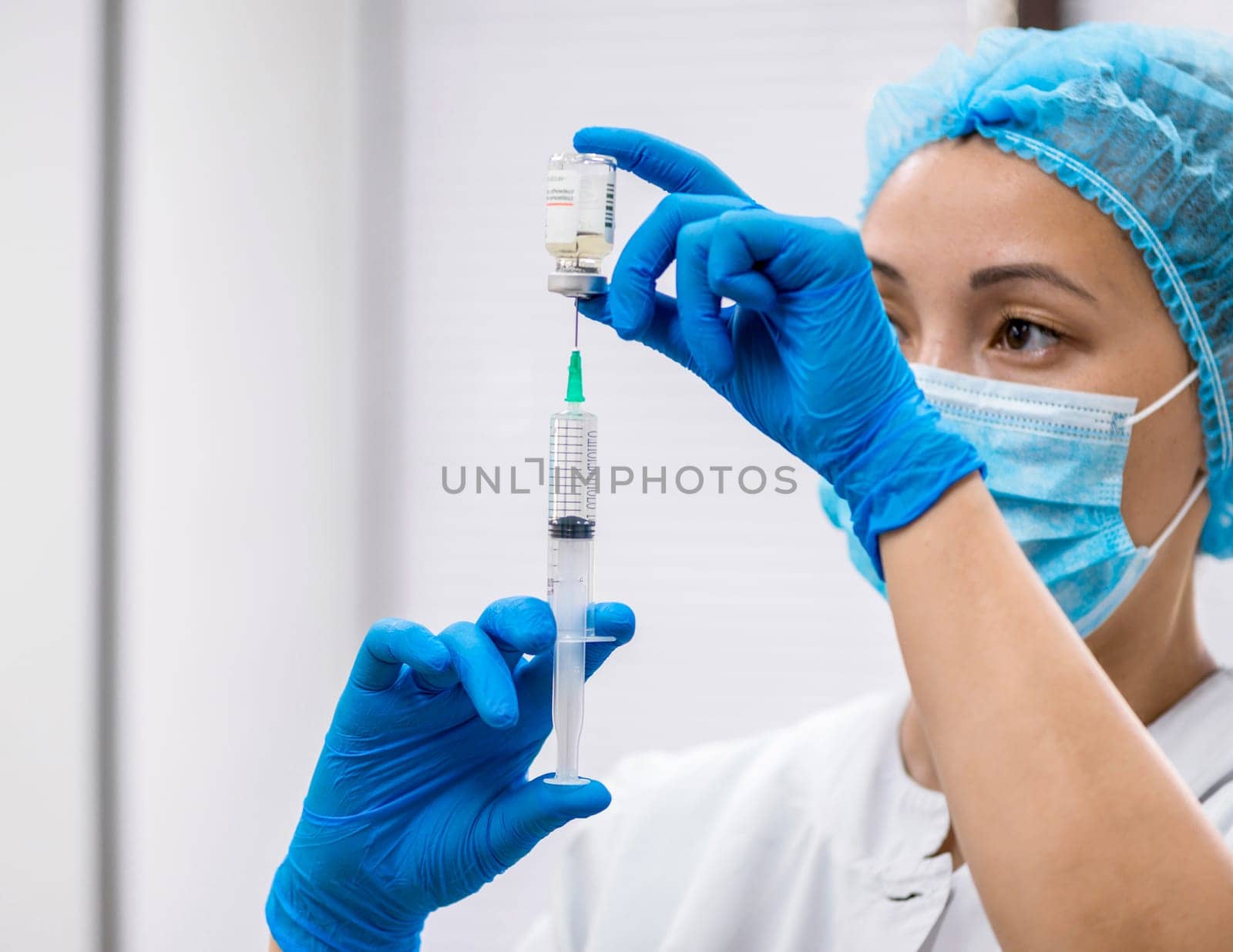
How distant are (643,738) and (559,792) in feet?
3.28

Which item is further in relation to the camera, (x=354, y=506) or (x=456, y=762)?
(x=354, y=506)

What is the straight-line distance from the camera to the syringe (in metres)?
1.02

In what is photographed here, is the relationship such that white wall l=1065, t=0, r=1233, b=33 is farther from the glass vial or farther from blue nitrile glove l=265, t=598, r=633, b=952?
blue nitrile glove l=265, t=598, r=633, b=952

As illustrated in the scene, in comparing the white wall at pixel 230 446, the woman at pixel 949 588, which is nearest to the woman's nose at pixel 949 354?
the woman at pixel 949 588

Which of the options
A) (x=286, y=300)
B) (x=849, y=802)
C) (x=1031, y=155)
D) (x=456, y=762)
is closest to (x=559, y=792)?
(x=456, y=762)

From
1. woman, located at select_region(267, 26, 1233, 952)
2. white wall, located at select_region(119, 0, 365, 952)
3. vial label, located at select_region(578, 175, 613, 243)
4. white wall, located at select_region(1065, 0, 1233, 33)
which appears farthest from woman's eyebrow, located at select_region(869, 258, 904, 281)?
white wall, located at select_region(119, 0, 365, 952)

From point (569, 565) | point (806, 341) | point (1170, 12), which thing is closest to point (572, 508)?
point (569, 565)

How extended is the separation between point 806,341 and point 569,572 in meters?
0.32

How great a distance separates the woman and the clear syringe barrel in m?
0.02

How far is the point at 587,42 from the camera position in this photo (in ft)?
6.69

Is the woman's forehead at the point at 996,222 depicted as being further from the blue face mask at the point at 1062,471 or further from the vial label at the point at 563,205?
the vial label at the point at 563,205

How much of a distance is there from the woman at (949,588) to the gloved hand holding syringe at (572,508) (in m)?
0.03

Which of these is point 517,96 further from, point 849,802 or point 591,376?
point 849,802

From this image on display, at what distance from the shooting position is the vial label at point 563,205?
A: 37.4 inches
